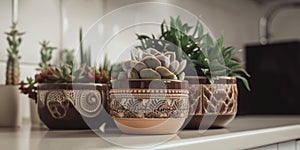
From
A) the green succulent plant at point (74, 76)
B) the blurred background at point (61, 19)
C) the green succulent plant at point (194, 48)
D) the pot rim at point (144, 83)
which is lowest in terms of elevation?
the pot rim at point (144, 83)

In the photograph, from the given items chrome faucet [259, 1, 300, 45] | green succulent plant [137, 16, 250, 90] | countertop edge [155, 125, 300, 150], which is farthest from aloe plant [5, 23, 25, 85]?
chrome faucet [259, 1, 300, 45]

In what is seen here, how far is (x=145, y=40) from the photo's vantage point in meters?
0.85

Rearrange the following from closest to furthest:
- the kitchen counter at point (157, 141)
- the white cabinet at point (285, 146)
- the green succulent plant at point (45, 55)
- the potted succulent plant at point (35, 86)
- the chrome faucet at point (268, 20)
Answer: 1. the kitchen counter at point (157, 141)
2. the white cabinet at point (285, 146)
3. the potted succulent plant at point (35, 86)
4. the green succulent plant at point (45, 55)
5. the chrome faucet at point (268, 20)

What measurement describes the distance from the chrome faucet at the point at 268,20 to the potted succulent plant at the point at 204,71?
125 centimetres

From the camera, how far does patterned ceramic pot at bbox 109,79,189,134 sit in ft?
2.30

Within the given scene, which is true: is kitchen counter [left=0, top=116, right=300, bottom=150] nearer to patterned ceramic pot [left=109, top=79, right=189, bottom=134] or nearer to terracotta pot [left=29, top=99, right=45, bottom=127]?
patterned ceramic pot [left=109, top=79, right=189, bottom=134]

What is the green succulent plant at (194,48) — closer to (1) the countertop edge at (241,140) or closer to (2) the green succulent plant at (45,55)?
(1) the countertop edge at (241,140)

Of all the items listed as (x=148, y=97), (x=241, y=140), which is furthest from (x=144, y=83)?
(x=241, y=140)

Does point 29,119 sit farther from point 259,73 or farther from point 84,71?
point 259,73

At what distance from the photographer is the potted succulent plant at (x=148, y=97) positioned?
70 cm

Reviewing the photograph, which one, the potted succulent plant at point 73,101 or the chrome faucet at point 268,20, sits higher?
the chrome faucet at point 268,20

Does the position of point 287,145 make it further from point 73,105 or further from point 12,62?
point 12,62

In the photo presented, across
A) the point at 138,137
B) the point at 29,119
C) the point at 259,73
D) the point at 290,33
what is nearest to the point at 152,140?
the point at 138,137

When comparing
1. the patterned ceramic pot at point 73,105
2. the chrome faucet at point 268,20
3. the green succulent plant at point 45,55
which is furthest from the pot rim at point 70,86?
the chrome faucet at point 268,20
